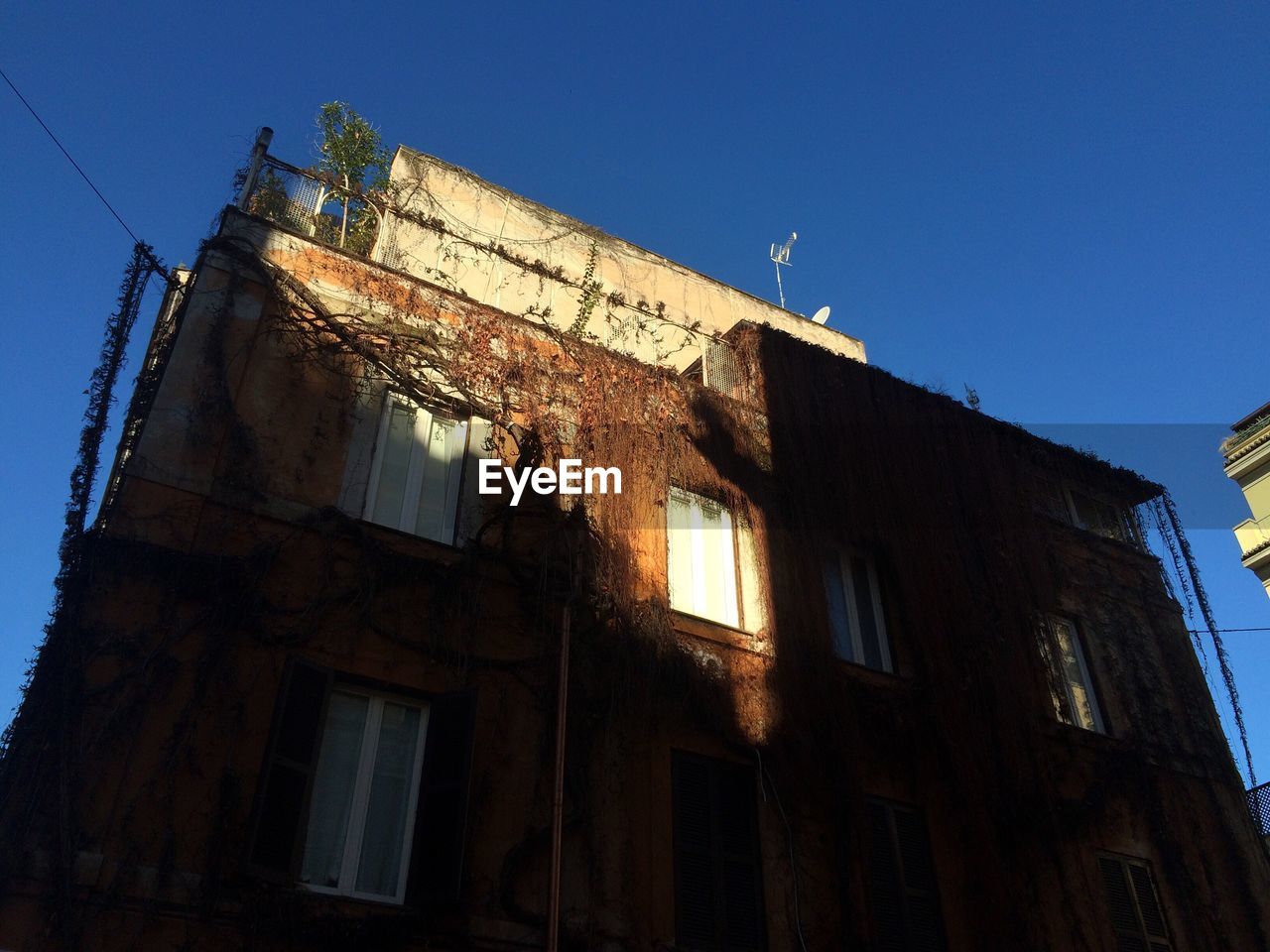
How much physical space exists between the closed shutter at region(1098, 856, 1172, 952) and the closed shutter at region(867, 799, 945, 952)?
2.42 m

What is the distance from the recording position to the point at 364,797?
22.9 ft

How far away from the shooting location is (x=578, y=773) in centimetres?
773

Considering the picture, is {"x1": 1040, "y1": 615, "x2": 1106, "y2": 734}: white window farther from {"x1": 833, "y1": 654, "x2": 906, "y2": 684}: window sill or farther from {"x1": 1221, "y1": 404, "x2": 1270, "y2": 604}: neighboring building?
{"x1": 1221, "y1": 404, "x2": 1270, "y2": 604}: neighboring building

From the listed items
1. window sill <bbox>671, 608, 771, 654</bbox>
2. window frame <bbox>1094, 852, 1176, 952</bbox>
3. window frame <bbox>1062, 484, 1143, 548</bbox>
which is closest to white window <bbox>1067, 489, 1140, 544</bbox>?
window frame <bbox>1062, 484, 1143, 548</bbox>

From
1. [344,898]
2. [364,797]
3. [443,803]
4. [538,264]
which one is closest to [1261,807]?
[443,803]

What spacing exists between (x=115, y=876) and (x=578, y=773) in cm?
318

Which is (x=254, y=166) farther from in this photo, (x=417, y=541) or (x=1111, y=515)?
(x=1111, y=515)

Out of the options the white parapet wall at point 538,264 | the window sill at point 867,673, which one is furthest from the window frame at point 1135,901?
the white parapet wall at point 538,264

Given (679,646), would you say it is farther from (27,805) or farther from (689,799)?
(27,805)

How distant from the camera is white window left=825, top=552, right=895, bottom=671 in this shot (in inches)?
413

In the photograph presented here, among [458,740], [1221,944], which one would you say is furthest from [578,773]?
[1221,944]

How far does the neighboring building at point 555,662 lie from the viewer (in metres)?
6.43

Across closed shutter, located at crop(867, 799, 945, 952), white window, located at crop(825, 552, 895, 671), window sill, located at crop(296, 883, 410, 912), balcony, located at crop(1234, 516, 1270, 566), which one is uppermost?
balcony, located at crop(1234, 516, 1270, 566)

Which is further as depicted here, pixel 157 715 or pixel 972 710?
pixel 972 710
